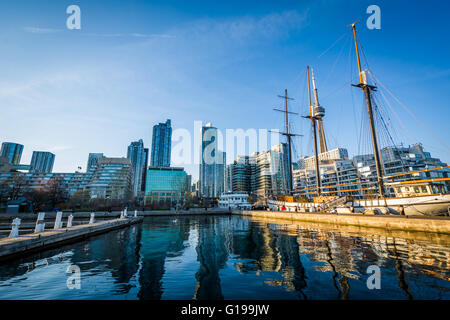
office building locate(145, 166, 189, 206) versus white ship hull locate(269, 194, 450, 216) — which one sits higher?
office building locate(145, 166, 189, 206)

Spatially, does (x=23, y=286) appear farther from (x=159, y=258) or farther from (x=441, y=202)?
(x=441, y=202)

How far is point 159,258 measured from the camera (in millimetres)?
10547

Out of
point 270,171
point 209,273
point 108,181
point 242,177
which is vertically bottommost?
point 209,273

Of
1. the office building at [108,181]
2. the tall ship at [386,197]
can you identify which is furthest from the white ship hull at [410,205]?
the office building at [108,181]

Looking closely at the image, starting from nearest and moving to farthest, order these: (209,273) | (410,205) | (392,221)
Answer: (209,273) → (392,221) → (410,205)

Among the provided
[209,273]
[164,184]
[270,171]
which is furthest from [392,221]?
[270,171]

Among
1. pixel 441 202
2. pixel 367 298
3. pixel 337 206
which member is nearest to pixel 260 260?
pixel 367 298

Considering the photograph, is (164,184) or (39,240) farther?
(164,184)

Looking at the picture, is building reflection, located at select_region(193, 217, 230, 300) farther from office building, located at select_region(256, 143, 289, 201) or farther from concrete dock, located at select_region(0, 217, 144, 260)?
office building, located at select_region(256, 143, 289, 201)

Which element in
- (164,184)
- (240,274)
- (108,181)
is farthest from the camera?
(164,184)

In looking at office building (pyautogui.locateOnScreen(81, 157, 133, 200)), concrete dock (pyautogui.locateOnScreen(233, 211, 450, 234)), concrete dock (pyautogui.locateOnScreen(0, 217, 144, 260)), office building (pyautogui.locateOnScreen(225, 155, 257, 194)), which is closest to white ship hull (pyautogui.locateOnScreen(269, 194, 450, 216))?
A: concrete dock (pyautogui.locateOnScreen(233, 211, 450, 234))

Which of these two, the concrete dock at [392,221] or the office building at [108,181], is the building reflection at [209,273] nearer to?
the concrete dock at [392,221]

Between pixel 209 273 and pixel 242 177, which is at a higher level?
pixel 242 177

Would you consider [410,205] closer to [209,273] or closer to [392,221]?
[392,221]
